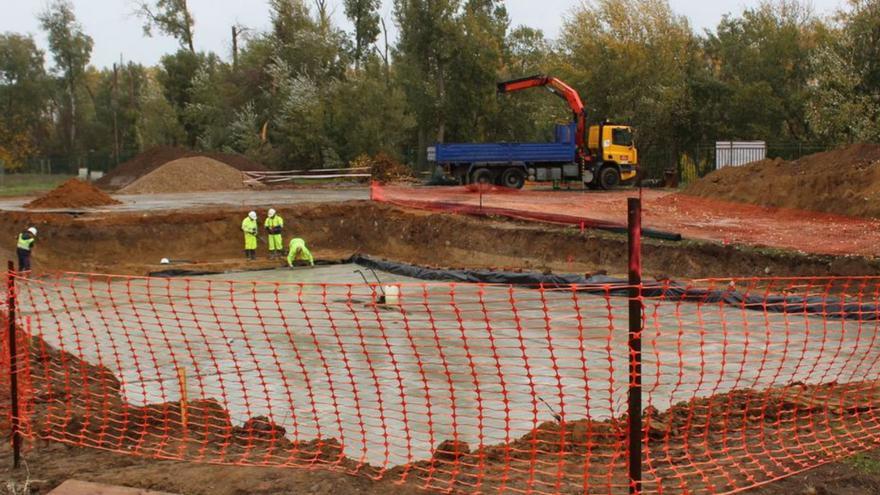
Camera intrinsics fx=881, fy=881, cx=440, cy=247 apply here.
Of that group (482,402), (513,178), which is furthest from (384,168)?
(482,402)

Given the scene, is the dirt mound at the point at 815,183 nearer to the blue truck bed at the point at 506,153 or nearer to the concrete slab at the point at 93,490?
the blue truck bed at the point at 506,153

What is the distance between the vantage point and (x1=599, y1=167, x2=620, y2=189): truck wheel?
1303 inches

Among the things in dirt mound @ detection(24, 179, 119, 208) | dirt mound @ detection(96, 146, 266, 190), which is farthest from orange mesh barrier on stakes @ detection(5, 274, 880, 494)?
dirt mound @ detection(96, 146, 266, 190)

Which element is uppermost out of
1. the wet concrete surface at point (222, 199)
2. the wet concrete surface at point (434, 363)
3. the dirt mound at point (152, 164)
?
the dirt mound at point (152, 164)

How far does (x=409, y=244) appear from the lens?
2675 centimetres

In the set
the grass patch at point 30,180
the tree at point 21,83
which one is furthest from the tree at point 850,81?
the tree at point 21,83

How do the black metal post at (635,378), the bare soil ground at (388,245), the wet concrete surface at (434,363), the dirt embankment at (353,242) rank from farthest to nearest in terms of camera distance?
the dirt embankment at (353,242)
the bare soil ground at (388,245)
the wet concrete surface at (434,363)
the black metal post at (635,378)

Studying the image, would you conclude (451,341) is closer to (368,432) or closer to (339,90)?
(368,432)

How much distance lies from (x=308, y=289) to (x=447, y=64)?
31154mm

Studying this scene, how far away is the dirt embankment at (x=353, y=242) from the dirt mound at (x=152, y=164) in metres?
17.2

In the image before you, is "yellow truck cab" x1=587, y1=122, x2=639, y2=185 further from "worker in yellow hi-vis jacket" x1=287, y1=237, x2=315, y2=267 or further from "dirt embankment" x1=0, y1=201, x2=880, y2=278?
"worker in yellow hi-vis jacket" x1=287, y1=237, x2=315, y2=267

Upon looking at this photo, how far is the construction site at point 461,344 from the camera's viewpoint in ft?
20.0

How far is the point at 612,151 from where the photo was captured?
108ft

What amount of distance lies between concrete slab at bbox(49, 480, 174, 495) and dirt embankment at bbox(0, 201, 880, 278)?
15.4 meters
